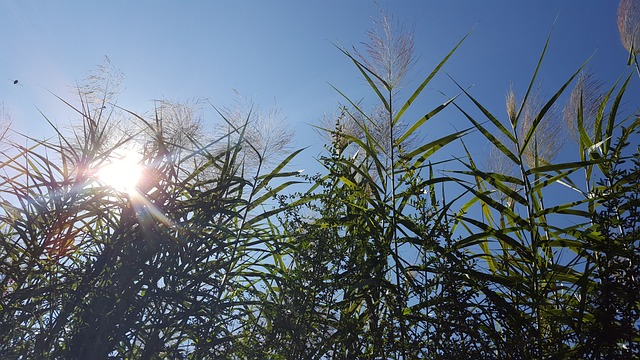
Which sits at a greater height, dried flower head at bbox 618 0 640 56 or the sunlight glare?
dried flower head at bbox 618 0 640 56

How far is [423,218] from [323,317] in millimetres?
367

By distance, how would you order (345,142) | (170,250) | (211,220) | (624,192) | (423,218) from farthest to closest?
1. (345,142)
2. (211,220)
3. (170,250)
4. (423,218)
5. (624,192)

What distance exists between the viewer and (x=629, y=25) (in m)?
1.73

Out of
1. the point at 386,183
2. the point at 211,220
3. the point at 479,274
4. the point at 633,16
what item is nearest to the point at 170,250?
the point at 211,220

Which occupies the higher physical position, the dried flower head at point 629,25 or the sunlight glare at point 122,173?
the dried flower head at point 629,25

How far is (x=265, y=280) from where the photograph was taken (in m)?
1.63

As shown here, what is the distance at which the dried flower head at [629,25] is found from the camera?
168cm

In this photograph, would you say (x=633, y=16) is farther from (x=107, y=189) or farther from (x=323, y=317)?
(x=107, y=189)

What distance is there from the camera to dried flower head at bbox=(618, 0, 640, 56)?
5.50 feet

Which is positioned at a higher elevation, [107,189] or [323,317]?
[107,189]

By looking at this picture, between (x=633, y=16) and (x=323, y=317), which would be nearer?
(x=323, y=317)

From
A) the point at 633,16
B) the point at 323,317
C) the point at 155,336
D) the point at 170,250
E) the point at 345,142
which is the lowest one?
the point at 155,336

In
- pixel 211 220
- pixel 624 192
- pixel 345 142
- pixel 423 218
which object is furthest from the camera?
pixel 345 142

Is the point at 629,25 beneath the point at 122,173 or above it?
above
